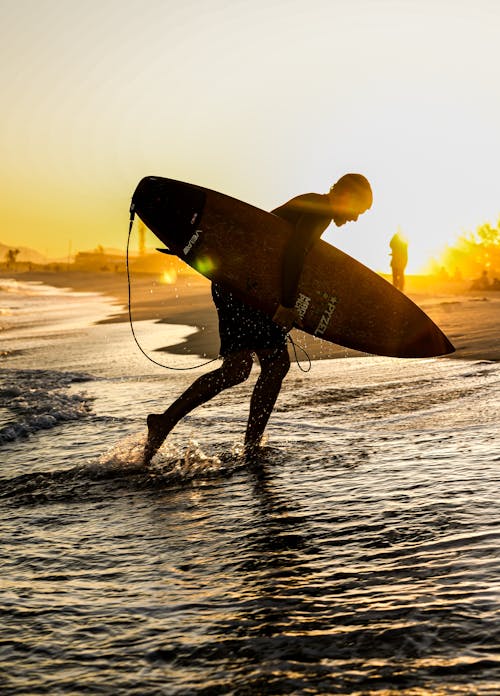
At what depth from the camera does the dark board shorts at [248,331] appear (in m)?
4.61

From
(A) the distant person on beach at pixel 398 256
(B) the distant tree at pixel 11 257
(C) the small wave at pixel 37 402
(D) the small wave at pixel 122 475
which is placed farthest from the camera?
(B) the distant tree at pixel 11 257

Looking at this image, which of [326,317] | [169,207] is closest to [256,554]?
[326,317]

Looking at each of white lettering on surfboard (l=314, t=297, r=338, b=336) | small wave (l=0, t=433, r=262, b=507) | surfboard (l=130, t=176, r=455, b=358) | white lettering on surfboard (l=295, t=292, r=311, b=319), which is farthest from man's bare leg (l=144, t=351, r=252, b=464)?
white lettering on surfboard (l=314, t=297, r=338, b=336)

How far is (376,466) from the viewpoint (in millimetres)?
Result: 4156

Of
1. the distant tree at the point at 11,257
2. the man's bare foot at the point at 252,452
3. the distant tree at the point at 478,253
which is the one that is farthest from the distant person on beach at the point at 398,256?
the distant tree at the point at 11,257

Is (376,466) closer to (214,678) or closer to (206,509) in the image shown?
(206,509)

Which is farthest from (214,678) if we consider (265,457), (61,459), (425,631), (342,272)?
(342,272)

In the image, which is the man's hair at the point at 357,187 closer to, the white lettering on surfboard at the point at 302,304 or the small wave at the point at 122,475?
the white lettering on surfboard at the point at 302,304

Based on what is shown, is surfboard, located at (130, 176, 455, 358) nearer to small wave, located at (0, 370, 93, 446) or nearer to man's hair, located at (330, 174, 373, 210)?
man's hair, located at (330, 174, 373, 210)

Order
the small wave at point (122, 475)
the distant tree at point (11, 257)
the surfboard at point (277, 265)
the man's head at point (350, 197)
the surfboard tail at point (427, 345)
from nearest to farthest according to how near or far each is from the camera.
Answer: the small wave at point (122, 475) < the man's head at point (350, 197) < the surfboard at point (277, 265) < the surfboard tail at point (427, 345) < the distant tree at point (11, 257)

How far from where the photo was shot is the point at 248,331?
181 inches

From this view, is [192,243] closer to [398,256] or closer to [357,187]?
[357,187]

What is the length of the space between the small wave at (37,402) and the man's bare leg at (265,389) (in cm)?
171

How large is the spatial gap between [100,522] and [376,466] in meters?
1.50
